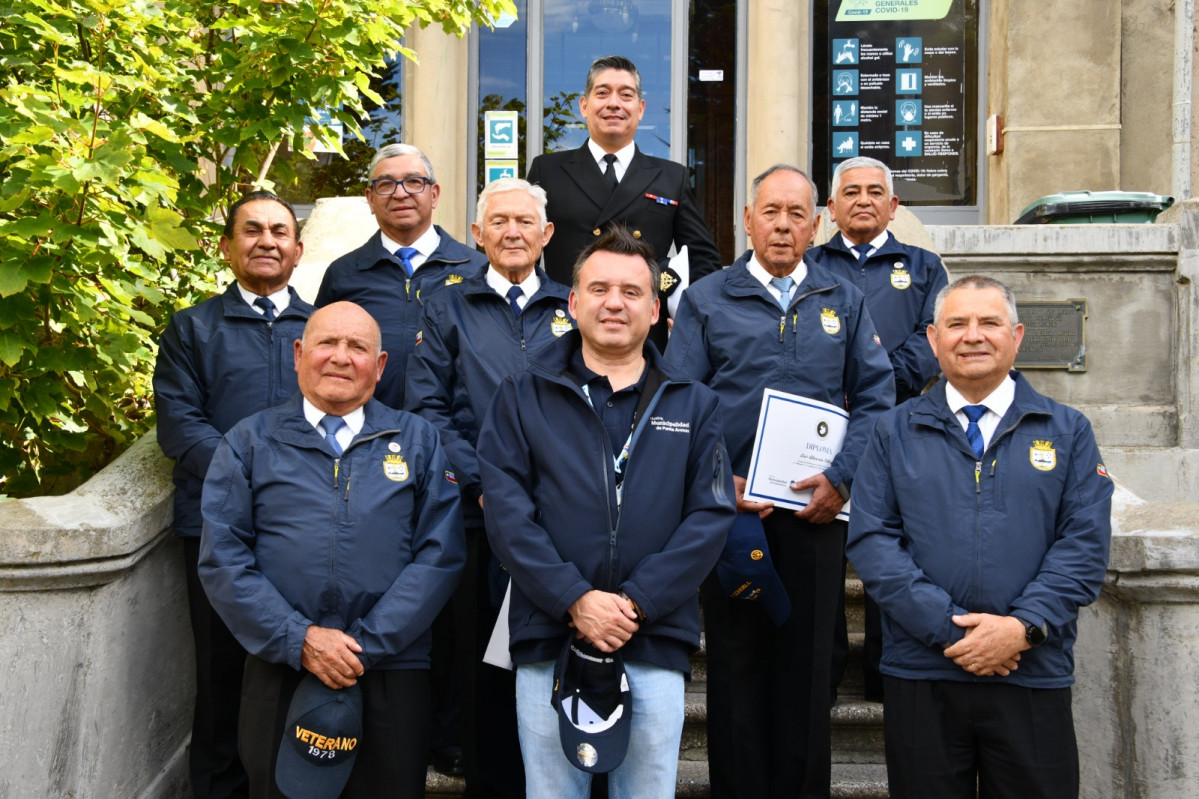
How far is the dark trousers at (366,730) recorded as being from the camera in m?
3.68

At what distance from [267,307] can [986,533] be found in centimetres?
271

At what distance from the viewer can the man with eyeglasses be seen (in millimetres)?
4840

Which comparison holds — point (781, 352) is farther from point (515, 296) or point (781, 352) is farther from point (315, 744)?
point (315, 744)

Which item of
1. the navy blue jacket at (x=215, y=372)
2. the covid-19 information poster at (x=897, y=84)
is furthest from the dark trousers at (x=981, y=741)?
the covid-19 information poster at (x=897, y=84)

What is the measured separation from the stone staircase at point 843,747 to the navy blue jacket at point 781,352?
51.7 inches

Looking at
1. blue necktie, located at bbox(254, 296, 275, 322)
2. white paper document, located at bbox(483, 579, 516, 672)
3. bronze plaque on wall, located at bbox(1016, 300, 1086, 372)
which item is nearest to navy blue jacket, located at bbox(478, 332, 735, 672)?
white paper document, located at bbox(483, 579, 516, 672)

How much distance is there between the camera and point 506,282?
14.6 ft

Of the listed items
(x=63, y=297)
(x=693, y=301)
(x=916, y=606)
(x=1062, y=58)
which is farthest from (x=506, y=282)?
(x=1062, y=58)

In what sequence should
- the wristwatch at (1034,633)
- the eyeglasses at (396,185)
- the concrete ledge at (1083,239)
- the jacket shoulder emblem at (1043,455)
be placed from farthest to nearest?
the concrete ledge at (1083,239) → the eyeglasses at (396,185) → the jacket shoulder emblem at (1043,455) → the wristwatch at (1034,633)

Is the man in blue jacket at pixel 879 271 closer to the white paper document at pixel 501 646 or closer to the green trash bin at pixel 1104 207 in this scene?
the white paper document at pixel 501 646

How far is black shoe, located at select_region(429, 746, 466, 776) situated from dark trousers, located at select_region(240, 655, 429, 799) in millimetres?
865

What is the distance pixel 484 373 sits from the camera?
4270 mm

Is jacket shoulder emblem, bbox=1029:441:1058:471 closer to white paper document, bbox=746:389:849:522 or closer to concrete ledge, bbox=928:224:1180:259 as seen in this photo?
white paper document, bbox=746:389:849:522

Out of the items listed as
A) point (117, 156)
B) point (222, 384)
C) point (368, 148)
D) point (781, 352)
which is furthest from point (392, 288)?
point (368, 148)
